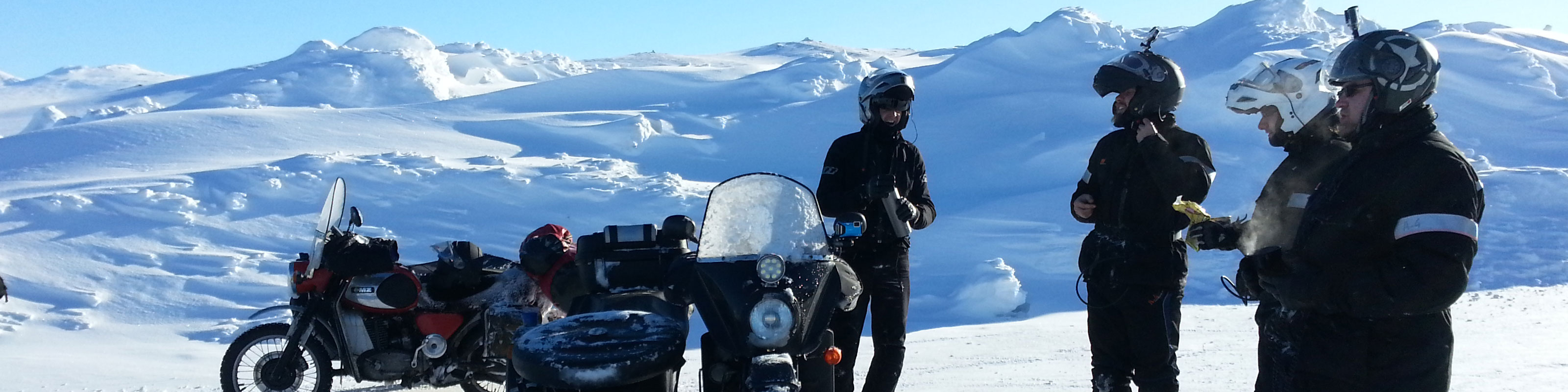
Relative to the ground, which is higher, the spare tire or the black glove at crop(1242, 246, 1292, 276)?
the black glove at crop(1242, 246, 1292, 276)

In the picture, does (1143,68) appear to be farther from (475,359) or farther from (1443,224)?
(475,359)

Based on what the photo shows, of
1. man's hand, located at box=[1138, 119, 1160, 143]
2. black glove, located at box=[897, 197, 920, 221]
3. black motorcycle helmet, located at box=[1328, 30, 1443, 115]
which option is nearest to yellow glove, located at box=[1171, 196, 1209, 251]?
man's hand, located at box=[1138, 119, 1160, 143]

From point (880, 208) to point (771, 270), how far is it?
3.60 feet

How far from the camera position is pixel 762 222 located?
324 cm

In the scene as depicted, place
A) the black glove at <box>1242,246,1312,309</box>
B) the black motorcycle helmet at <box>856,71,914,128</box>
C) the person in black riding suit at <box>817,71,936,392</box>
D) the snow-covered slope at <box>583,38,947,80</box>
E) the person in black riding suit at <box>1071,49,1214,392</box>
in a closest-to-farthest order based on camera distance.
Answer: the black glove at <box>1242,246,1312,309</box> < the person in black riding suit at <box>1071,49,1214,392</box> < the person in black riding suit at <box>817,71,936,392</box> < the black motorcycle helmet at <box>856,71,914,128</box> < the snow-covered slope at <box>583,38,947,80</box>

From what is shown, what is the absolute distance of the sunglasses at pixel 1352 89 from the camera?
2.34m

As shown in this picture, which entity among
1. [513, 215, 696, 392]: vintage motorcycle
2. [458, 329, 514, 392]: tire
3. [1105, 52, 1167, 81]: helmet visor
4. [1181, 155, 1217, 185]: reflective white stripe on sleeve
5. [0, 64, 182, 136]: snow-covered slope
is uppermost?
[0, 64, 182, 136]: snow-covered slope

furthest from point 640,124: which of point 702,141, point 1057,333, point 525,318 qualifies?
point 525,318

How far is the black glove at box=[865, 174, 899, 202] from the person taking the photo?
362cm

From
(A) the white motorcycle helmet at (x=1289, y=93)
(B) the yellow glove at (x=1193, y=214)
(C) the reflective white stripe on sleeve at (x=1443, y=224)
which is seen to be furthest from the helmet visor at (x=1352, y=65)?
(A) the white motorcycle helmet at (x=1289, y=93)

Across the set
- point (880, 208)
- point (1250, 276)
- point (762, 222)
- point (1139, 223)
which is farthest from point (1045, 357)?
point (1250, 276)

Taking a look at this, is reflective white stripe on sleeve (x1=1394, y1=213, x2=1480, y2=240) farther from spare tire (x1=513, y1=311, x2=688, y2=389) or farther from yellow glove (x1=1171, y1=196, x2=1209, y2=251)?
spare tire (x1=513, y1=311, x2=688, y2=389)

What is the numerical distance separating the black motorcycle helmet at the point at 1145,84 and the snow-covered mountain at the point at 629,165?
194 centimetres

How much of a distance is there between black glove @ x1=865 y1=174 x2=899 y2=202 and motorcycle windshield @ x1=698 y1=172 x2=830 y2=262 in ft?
1.23
